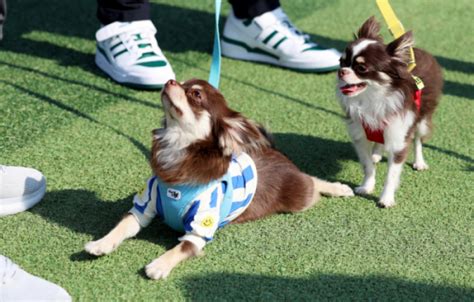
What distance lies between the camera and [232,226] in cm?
282

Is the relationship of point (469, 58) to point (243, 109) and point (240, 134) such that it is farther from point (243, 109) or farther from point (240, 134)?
point (240, 134)

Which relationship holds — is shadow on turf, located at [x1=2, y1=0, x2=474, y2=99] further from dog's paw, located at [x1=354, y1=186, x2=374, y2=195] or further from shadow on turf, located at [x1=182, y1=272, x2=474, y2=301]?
shadow on turf, located at [x1=182, y1=272, x2=474, y2=301]

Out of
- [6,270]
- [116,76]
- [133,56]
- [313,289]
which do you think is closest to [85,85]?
[116,76]

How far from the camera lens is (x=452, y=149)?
357 cm

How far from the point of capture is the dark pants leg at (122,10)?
4.16m

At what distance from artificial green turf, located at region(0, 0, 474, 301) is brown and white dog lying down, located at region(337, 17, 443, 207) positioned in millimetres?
178

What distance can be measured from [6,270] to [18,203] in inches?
24.6

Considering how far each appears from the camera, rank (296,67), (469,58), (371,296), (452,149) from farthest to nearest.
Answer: (469,58)
(296,67)
(452,149)
(371,296)

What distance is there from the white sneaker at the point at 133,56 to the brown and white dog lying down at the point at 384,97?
1.33 metres

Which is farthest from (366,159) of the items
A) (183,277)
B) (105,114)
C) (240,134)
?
(105,114)

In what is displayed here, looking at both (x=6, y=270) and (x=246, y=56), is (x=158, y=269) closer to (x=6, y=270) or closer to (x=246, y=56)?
(x=6, y=270)

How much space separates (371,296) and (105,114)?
6.29 ft

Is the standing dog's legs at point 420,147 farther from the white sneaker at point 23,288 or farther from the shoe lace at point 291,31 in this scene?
the white sneaker at point 23,288

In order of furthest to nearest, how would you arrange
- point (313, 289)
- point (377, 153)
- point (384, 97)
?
point (377, 153) → point (384, 97) → point (313, 289)
